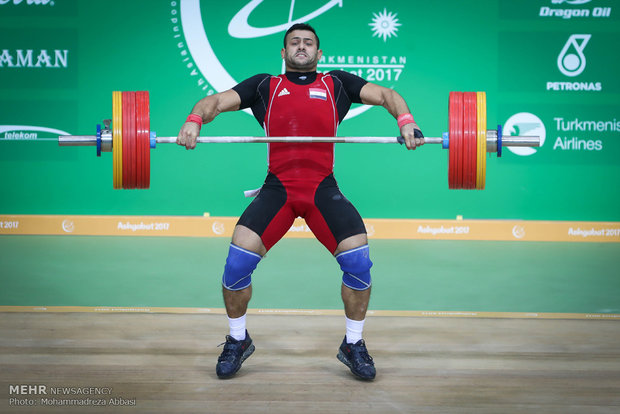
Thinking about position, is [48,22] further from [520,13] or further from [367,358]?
[367,358]

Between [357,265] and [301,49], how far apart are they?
1011 mm

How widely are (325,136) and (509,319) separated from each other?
4.85 ft

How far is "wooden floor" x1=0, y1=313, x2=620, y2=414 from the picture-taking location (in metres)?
2.34

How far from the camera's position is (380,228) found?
18.7ft

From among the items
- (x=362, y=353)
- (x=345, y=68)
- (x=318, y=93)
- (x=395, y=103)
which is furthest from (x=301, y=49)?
(x=345, y=68)

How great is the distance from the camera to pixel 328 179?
2828 millimetres

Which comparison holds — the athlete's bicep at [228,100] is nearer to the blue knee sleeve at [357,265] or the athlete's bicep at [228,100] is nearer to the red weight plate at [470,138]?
the blue knee sleeve at [357,265]

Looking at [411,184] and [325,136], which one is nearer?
[325,136]

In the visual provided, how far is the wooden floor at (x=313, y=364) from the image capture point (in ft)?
7.67

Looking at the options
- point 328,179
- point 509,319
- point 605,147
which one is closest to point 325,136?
point 328,179

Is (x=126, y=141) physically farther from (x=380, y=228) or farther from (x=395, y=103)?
(x=380, y=228)

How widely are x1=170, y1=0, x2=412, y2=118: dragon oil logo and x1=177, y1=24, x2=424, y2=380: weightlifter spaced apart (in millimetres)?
2735

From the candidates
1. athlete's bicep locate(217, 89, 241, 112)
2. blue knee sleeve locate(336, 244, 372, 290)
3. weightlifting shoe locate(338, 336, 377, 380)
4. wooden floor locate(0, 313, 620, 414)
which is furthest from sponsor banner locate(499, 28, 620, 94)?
weightlifting shoe locate(338, 336, 377, 380)

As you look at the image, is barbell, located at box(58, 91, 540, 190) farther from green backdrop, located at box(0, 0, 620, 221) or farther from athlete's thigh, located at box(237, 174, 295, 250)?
green backdrop, located at box(0, 0, 620, 221)
